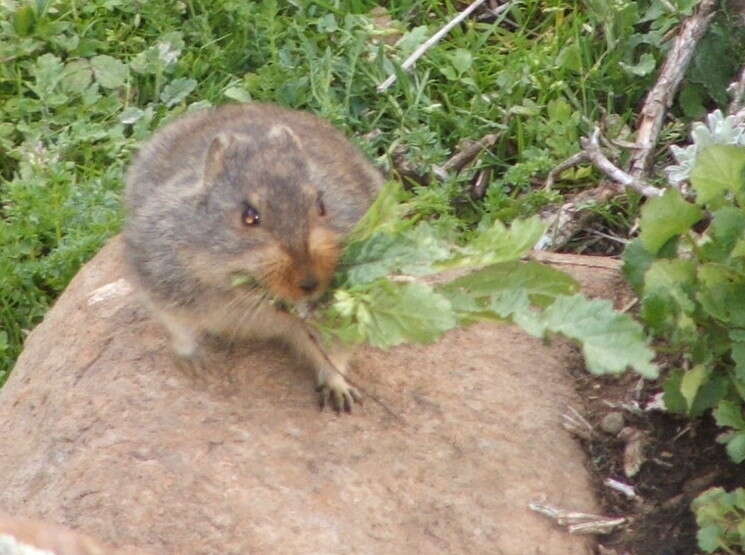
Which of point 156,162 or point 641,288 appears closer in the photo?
point 641,288

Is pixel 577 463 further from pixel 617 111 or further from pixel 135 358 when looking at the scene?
pixel 617 111

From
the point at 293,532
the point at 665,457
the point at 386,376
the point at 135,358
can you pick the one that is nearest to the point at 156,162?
the point at 135,358

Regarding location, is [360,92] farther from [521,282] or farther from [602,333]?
[602,333]

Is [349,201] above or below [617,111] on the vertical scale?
above

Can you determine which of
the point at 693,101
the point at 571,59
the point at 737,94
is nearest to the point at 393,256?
the point at 737,94

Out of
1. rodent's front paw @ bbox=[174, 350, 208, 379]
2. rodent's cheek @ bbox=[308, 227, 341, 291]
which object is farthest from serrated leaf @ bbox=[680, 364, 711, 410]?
rodent's front paw @ bbox=[174, 350, 208, 379]
